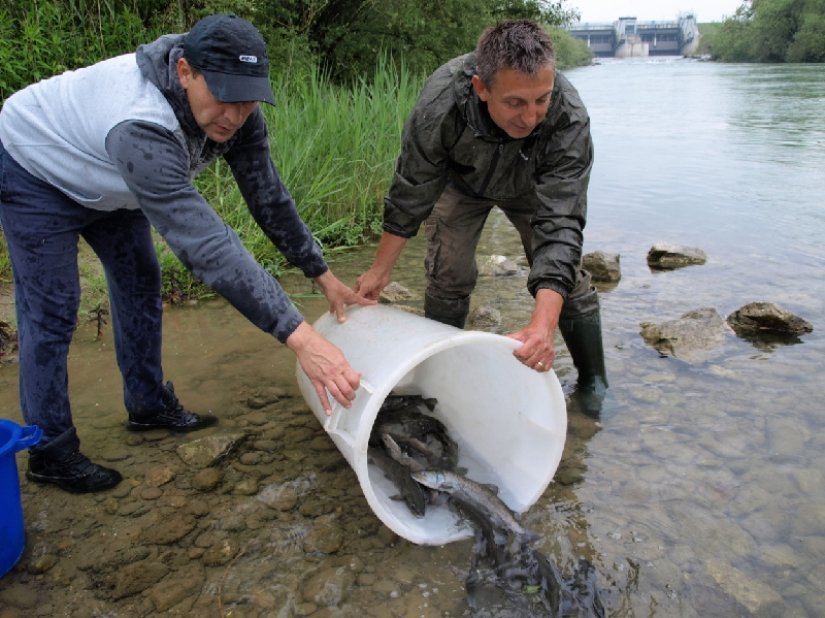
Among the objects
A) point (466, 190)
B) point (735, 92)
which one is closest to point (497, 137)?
point (466, 190)

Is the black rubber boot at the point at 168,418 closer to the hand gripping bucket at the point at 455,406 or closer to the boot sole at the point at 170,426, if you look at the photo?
the boot sole at the point at 170,426

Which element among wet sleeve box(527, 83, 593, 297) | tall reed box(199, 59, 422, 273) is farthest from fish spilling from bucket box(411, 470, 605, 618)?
tall reed box(199, 59, 422, 273)

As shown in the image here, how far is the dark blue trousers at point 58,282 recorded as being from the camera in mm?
2373

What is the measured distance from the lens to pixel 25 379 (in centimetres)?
256

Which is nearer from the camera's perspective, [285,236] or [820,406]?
[285,236]

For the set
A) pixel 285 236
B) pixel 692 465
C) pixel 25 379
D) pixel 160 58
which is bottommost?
pixel 692 465

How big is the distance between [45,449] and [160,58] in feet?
4.85

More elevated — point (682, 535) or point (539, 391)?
point (539, 391)

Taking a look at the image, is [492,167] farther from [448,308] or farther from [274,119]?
[274,119]

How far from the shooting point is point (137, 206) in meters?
2.50

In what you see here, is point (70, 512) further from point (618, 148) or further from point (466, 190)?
point (618, 148)

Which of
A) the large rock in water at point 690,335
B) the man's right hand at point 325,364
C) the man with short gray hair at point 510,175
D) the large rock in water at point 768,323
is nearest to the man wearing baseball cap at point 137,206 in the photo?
the man's right hand at point 325,364

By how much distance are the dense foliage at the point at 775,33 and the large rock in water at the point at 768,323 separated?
143ft

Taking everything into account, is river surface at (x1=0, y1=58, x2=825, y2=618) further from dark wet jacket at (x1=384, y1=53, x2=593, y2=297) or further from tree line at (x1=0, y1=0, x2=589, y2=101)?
tree line at (x1=0, y1=0, x2=589, y2=101)
